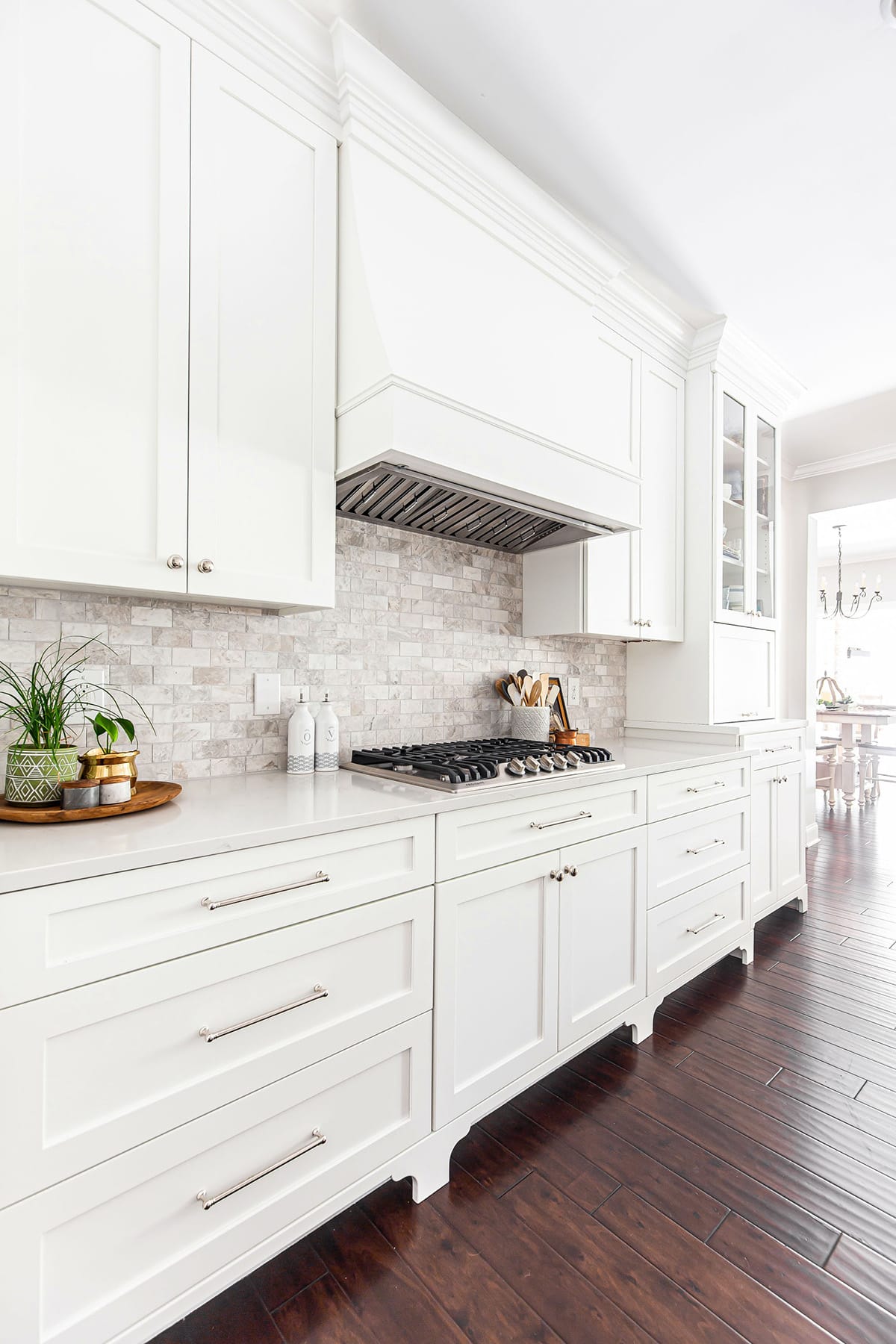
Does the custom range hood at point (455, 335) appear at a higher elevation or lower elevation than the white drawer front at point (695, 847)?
higher

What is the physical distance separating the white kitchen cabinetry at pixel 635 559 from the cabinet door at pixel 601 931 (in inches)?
A: 34.9

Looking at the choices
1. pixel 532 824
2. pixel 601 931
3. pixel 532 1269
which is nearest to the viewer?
pixel 532 1269

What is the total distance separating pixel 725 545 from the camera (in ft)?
10.2

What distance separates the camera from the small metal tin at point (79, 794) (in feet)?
4.10

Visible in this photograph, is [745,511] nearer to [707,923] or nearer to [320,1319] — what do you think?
[707,923]

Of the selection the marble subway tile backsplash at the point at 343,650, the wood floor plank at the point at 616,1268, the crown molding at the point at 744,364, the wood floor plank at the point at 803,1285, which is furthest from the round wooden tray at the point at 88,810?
the crown molding at the point at 744,364

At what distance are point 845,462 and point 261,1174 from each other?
4962mm

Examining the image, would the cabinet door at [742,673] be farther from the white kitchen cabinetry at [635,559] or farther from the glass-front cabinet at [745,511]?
the white kitchen cabinetry at [635,559]

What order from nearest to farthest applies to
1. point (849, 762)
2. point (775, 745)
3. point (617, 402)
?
point (617, 402) < point (775, 745) < point (849, 762)

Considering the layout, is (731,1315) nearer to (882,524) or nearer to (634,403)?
(634,403)

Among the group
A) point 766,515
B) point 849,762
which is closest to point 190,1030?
point 766,515

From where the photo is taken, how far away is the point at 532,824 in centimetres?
177

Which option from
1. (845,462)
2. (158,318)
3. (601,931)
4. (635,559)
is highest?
(845,462)

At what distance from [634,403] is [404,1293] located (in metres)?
2.91
